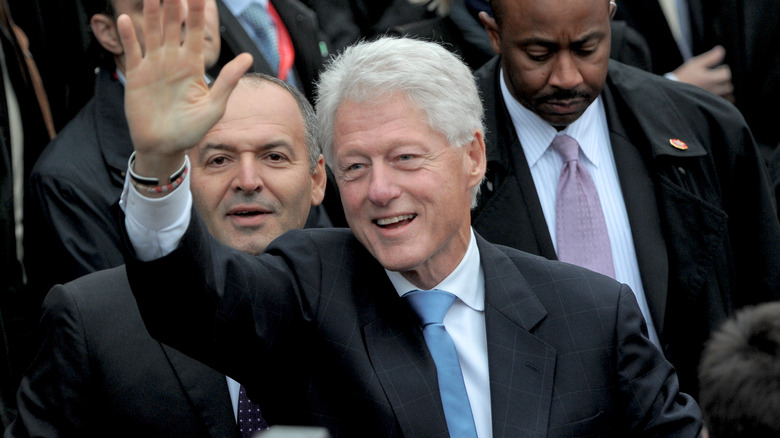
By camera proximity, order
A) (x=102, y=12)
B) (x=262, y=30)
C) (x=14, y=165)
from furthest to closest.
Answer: (x=262, y=30) → (x=14, y=165) → (x=102, y=12)

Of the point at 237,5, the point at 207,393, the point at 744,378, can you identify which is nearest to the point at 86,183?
the point at 207,393

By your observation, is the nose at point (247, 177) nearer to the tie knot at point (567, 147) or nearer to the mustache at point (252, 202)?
the mustache at point (252, 202)

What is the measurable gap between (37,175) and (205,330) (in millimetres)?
1783

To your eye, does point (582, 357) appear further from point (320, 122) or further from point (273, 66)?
point (273, 66)

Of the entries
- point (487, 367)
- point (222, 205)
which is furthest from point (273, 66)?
point (487, 367)

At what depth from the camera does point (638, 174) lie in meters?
4.27

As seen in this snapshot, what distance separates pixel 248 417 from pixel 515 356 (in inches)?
28.7

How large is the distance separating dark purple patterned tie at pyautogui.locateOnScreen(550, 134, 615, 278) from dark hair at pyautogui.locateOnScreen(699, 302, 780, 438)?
6.54 ft

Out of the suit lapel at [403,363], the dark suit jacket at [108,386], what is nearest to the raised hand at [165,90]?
the suit lapel at [403,363]

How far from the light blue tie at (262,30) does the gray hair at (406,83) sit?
205cm

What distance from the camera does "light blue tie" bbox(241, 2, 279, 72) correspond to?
202 inches

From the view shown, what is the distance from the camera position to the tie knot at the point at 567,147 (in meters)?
Answer: 4.25

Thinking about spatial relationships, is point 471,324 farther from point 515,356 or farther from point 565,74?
point 565,74

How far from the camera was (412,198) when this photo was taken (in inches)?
118
